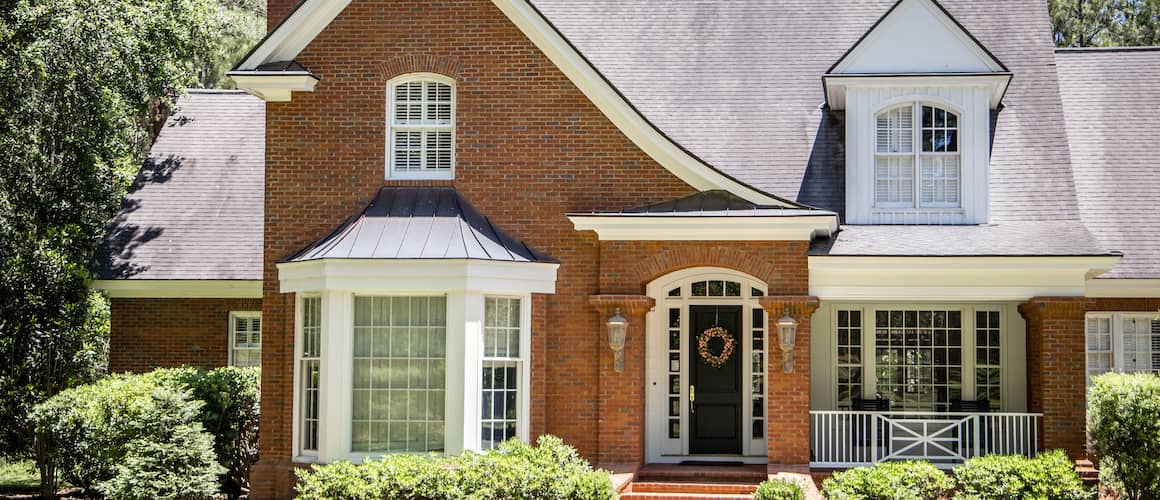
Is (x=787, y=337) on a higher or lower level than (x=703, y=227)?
lower

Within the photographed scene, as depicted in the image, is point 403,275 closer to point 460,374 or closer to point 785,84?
point 460,374

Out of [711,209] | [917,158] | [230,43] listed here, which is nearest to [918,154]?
[917,158]

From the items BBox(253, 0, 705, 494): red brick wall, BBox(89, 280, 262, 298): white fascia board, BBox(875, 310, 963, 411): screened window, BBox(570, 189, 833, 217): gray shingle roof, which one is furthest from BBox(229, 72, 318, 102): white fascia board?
BBox(875, 310, 963, 411): screened window

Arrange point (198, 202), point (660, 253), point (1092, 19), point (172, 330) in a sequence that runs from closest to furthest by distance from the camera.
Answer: point (660, 253)
point (172, 330)
point (198, 202)
point (1092, 19)

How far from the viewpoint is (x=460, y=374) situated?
1488cm

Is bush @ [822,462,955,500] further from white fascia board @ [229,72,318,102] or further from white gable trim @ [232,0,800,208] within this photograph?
white fascia board @ [229,72,318,102]

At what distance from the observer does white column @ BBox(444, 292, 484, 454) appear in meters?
14.9

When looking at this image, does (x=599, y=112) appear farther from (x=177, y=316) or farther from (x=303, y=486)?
(x=177, y=316)

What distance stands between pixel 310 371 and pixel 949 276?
854 cm

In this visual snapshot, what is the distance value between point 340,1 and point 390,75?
1216 millimetres

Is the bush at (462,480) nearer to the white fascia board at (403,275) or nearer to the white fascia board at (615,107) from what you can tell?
the white fascia board at (403,275)

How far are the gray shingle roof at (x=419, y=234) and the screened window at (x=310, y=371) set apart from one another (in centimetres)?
72

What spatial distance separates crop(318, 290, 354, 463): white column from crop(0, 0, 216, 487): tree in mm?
5359

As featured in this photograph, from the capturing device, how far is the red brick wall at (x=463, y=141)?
1614 cm
